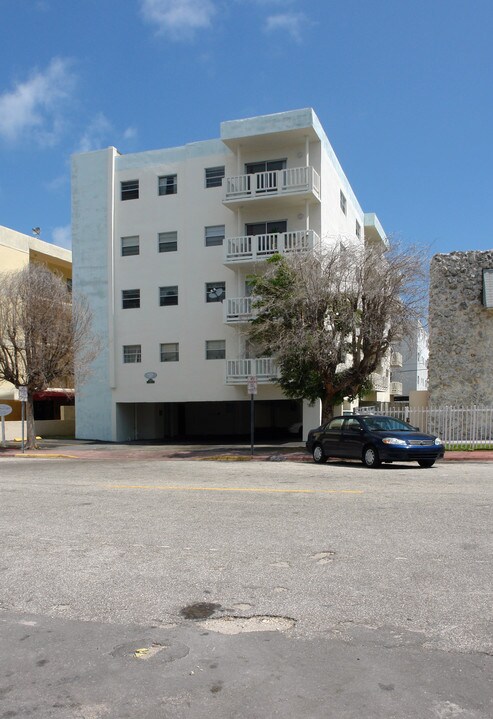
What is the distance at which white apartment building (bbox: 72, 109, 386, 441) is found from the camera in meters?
29.1

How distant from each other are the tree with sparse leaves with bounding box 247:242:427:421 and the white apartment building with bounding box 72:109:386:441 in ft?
17.9

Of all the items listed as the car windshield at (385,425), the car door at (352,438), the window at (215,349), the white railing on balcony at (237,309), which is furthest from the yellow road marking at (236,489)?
the window at (215,349)

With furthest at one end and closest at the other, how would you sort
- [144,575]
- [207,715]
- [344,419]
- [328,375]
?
[328,375] < [344,419] < [144,575] < [207,715]

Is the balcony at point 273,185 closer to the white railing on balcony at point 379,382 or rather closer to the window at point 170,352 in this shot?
the window at point 170,352

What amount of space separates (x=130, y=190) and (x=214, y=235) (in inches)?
208

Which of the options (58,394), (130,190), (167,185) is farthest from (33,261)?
(167,185)

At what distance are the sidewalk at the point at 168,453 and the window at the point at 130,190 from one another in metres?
12.6

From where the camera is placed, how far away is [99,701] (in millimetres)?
3777

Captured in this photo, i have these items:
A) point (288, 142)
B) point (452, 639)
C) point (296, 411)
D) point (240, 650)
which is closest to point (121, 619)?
point (240, 650)

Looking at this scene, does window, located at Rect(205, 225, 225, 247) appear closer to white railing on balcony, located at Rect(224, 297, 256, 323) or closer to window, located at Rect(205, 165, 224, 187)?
window, located at Rect(205, 165, 224, 187)

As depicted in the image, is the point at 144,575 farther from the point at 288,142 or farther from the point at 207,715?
the point at 288,142

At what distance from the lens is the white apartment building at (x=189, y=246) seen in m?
29.1

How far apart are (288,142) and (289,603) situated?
89.2ft

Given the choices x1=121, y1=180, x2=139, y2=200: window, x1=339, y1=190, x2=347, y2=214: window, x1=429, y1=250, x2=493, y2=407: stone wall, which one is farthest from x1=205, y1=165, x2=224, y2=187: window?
x1=429, y1=250, x2=493, y2=407: stone wall
